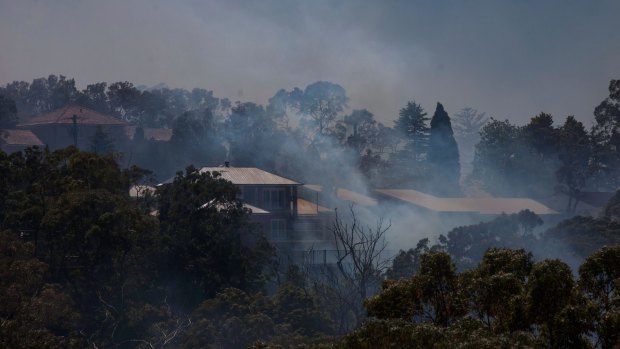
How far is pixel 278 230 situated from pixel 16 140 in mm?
42878

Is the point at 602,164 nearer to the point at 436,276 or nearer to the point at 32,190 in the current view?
the point at 32,190

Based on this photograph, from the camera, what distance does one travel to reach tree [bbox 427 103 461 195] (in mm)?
82500

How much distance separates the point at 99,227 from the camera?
3541cm

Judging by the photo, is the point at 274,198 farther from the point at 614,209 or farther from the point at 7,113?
the point at 7,113

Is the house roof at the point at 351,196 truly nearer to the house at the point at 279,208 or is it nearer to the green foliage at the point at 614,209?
the house at the point at 279,208

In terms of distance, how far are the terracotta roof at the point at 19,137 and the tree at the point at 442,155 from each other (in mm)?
38421

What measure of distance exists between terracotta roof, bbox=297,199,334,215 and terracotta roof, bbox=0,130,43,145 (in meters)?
36.5

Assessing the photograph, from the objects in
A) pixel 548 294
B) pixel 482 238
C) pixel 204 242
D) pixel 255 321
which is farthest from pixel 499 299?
pixel 482 238

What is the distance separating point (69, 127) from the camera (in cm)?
9775

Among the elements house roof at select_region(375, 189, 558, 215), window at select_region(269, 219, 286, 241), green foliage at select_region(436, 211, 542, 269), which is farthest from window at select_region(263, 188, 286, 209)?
green foliage at select_region(436, 211, 542, 269)

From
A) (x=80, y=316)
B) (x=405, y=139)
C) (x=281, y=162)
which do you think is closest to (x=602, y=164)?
(x=405, y=139)

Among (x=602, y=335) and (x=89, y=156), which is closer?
(x=602, y=335)

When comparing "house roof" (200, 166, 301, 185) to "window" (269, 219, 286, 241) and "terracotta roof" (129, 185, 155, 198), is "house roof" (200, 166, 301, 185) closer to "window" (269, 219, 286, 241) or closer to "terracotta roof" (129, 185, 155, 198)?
"window" (269, 219, 286, 241)

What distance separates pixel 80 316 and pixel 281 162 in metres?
47.8
